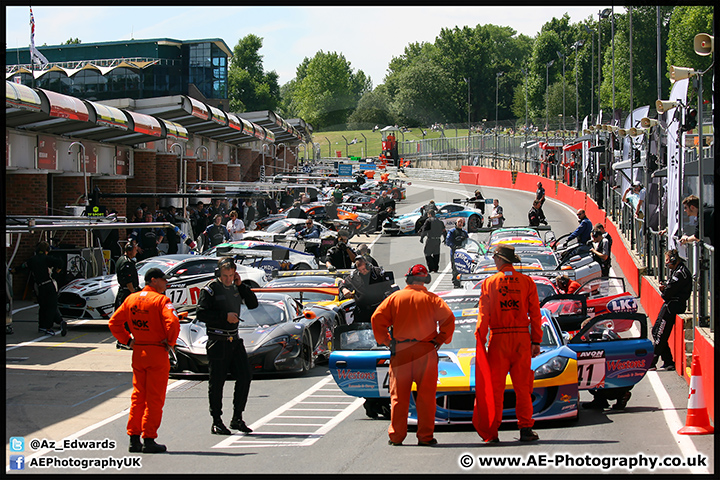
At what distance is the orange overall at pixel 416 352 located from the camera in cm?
761

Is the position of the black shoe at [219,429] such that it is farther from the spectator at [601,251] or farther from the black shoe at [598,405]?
the spectator at [601,251]

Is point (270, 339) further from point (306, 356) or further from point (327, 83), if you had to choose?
point (327, 83)

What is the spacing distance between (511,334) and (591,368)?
1775mm

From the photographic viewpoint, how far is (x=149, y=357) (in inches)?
314

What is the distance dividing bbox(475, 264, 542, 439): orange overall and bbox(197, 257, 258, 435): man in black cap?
2.48 meters

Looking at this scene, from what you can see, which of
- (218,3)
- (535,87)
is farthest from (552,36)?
(218,3)

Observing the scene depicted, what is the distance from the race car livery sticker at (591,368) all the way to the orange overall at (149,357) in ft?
14.2

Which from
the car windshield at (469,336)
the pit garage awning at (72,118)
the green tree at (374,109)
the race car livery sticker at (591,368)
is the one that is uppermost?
the green tree at (374,109)

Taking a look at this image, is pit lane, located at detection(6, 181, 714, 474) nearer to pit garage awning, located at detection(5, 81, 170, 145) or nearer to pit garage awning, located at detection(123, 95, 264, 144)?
pit garage awning, located at detection(5, 81, 170, 145)

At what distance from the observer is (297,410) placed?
9703mm

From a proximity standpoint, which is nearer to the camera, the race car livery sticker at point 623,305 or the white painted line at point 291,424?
the white painted line at point 291,424

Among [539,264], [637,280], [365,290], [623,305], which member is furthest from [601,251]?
[365,290]

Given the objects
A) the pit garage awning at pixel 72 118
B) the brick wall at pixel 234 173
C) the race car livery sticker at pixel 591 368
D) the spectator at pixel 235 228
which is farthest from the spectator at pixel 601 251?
the brick wall at pixel 234 173
